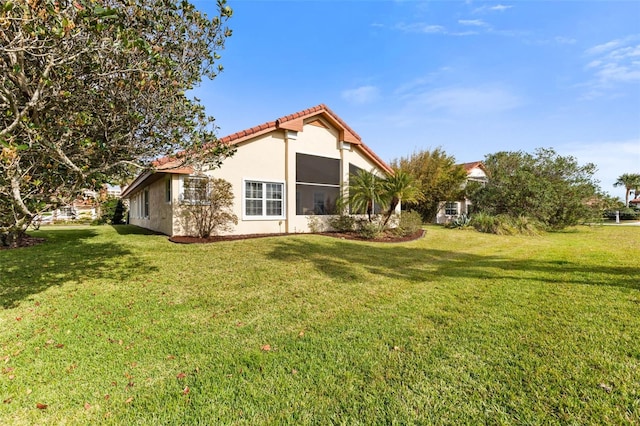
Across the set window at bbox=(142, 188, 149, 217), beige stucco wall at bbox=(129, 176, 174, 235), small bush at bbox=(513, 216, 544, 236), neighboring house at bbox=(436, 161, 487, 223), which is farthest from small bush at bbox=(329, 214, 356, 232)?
neighboring house at bbox=(436, 161, 487, 223)

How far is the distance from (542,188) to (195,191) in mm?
20828

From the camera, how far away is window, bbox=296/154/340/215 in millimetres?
13877

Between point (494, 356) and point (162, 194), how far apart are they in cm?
1422

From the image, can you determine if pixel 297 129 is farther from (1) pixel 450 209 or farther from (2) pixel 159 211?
(1) pixel 450 209

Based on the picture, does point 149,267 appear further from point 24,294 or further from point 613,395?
point 613,395

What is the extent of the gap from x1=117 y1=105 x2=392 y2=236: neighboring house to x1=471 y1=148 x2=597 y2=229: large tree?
1160 cm

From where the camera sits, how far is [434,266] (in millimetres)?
7770

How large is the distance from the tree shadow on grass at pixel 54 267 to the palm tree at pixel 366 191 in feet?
31.4

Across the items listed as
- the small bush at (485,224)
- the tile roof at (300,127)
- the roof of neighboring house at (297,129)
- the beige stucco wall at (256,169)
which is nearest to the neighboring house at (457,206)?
the small bush at (485,224)

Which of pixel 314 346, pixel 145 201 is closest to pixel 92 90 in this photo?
pixel 314 346

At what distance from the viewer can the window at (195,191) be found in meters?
10.9

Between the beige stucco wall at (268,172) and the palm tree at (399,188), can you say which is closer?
the beige stucco wall at (268,172)

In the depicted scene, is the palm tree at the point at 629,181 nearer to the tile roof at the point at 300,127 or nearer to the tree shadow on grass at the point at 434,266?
the tile roof at the point at 300,127

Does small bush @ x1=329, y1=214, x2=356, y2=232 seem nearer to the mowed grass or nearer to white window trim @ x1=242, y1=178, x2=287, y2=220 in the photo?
white window trim @ x1=242, y1=178, x2=287, y2=220
